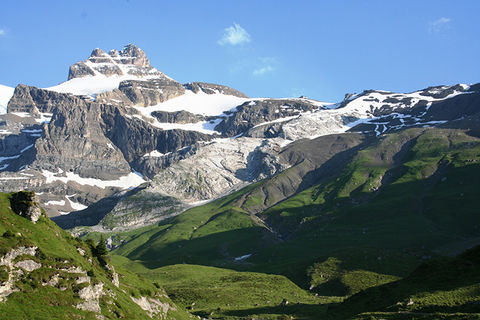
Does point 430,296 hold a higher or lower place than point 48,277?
lower

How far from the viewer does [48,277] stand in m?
64.2

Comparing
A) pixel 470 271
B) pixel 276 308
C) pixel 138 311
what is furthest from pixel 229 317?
pixel 470 271

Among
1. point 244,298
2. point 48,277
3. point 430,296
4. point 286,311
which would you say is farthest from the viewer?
point 244,298

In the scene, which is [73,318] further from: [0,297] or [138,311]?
[138,311]

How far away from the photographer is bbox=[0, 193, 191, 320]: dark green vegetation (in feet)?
193

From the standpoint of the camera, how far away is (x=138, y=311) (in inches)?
3162

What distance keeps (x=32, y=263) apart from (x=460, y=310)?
60.2 m

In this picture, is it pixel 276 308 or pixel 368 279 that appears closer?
pixel 276 308

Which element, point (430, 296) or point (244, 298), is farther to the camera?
point (244, 298)

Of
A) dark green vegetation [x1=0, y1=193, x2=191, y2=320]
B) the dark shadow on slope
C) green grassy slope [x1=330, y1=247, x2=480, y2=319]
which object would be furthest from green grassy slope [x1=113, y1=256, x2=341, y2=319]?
dark green vegetation [x1=0, y1=193, x2=191, y2=320]

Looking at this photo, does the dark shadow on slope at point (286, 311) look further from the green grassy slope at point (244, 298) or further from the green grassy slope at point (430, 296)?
the green grassy slope at point (430, 296)

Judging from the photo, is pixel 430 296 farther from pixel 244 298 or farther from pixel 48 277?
pixel 244 298

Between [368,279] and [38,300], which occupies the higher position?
[38,300]

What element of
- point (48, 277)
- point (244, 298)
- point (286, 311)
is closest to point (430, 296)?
point (48, 277)
